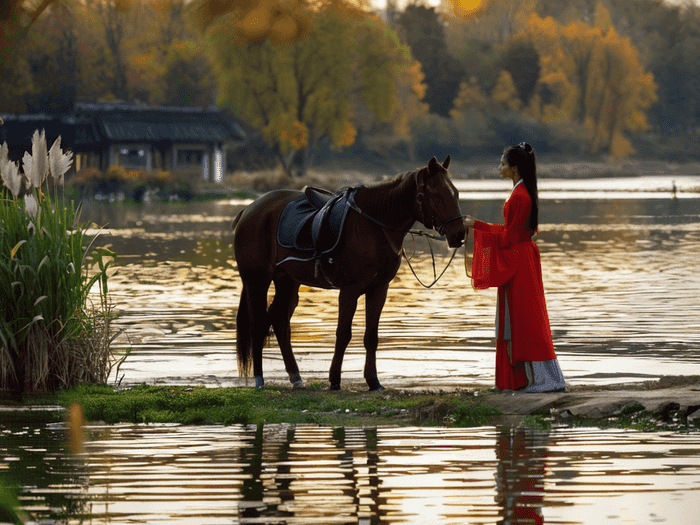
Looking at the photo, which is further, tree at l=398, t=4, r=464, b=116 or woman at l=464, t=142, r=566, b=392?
tree at l=398, t=4, r=464, b=116

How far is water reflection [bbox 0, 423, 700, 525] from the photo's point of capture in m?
5.98

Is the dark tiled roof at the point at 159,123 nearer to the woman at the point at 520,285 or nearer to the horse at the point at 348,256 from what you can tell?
the horse at the point at 348,256

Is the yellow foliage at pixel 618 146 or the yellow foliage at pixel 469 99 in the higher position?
the yellow foliage at pixel 469 99

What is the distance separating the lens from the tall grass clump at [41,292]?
30.9 ft

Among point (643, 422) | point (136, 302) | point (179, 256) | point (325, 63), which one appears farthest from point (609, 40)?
point (643, 422)

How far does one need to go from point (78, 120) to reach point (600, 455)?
6253cm

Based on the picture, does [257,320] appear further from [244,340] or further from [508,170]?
[508,170]

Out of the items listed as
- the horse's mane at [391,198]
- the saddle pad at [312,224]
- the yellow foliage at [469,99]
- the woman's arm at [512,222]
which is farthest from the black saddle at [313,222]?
the yellow foliage at [469,99]

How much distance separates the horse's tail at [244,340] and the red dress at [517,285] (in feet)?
6.85

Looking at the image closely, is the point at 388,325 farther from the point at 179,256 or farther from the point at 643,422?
the point at 179,256

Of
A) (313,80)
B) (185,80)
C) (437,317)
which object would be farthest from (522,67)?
(437,317)

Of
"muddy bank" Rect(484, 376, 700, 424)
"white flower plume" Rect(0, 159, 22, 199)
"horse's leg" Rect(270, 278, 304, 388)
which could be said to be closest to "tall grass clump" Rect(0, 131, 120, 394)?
"white flower plume" Rect(0, 159, 22, 199)

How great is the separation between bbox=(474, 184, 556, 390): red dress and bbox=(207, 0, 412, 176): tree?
61.8 m

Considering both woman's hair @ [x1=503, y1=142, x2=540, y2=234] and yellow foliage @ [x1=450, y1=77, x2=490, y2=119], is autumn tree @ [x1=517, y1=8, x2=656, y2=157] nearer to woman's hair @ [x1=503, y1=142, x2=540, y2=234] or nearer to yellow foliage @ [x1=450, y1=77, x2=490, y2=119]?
yellow foliage @ [x1=450, y1=77, x2=490, y2=119]
